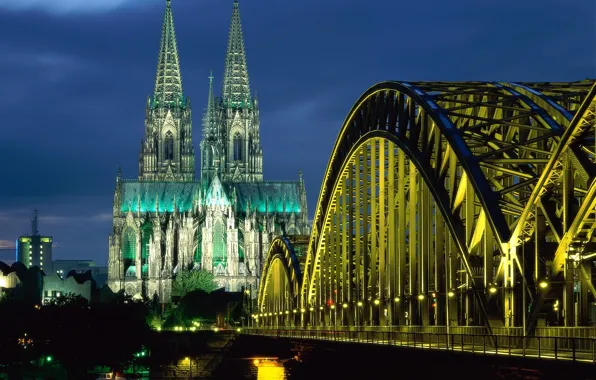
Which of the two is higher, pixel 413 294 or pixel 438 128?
pixel 438 128

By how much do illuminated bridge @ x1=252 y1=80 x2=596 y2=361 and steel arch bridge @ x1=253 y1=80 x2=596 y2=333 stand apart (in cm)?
7

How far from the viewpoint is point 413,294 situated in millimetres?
67688

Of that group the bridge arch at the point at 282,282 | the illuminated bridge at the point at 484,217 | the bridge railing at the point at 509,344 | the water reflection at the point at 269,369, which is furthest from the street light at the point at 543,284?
the water reflection at the point at 269,369

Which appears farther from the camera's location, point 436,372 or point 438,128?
point 438,128

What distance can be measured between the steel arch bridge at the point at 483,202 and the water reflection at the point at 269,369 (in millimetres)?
36573

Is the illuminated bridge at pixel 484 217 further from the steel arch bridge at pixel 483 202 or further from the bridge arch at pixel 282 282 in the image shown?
the bridge arch at pixel 282 282

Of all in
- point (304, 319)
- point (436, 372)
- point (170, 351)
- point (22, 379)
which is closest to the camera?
point (436, 372)

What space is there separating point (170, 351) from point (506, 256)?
119 m

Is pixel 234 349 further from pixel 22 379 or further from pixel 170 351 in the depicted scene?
pixel 22 379

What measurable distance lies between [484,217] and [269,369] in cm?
8411

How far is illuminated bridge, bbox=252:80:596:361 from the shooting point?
1886 inches

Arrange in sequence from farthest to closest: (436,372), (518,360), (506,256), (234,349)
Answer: (234,349)
(436,372)
(506,256)
(518,360)

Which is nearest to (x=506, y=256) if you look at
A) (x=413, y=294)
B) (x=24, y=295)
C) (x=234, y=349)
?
(x=413, y=294)

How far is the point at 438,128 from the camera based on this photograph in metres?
60.4
